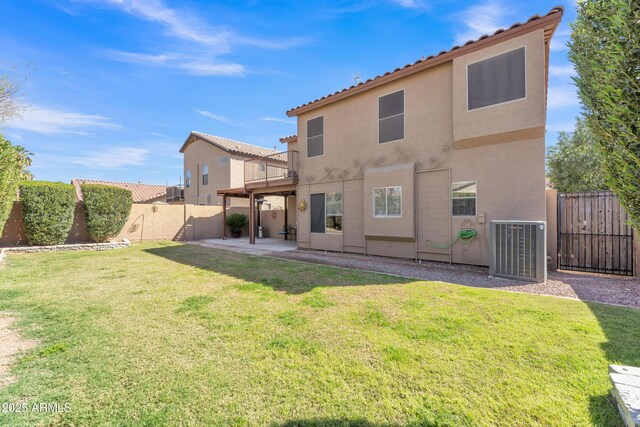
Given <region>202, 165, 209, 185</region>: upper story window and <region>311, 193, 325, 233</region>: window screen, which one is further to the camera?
<region>202, 165, 209, 185</region>: upper story window

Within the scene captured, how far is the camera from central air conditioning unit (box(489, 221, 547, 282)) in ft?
20.0

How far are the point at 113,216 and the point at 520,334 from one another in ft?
52.4

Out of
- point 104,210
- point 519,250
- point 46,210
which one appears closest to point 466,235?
point 519,250

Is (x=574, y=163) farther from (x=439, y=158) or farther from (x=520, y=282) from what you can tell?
(x=520, y=282)

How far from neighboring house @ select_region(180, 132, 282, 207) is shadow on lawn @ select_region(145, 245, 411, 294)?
38.8ft

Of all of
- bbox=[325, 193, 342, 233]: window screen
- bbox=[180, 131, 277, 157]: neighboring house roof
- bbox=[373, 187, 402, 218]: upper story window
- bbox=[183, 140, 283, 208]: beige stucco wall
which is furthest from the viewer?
bbox=[180, 131, 277, 157]: neighboring house roof

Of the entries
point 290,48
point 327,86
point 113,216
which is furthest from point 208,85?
point 113,216

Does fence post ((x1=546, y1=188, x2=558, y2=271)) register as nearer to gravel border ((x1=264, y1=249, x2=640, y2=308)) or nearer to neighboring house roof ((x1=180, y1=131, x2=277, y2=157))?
gravel border ((x1=264, y1=249, x2=640, y2=308))

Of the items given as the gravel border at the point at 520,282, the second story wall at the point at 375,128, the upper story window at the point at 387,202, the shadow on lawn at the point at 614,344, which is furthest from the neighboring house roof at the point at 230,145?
the shadow on lawn at the point at 614,344

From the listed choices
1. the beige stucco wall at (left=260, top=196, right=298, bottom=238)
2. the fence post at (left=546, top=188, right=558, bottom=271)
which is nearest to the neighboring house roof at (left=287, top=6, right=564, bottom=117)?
the fence post at (left=546, top=188, right=558, bottom=271)

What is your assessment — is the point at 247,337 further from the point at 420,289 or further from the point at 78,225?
the point at 78,225

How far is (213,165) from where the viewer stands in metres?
21.9

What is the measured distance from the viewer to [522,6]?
22.9ft

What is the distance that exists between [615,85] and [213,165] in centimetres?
2277
